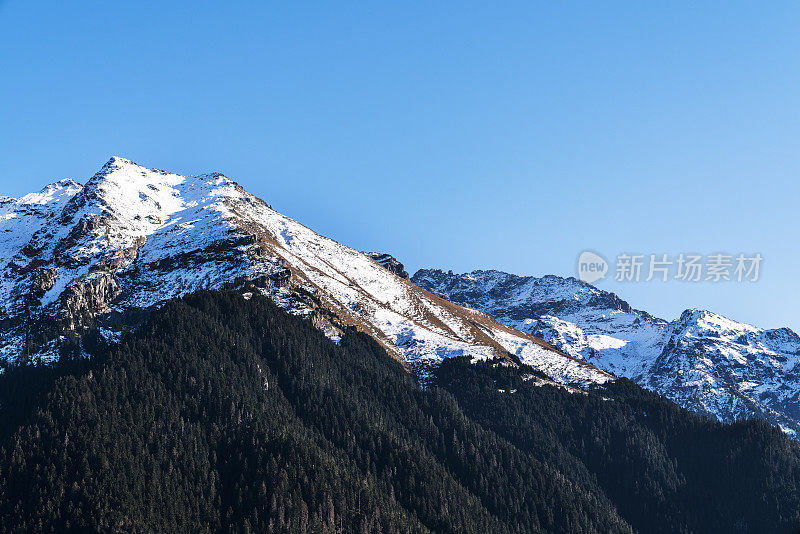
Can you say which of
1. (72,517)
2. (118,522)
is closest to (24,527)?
(72,517)

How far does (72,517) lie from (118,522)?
12913 millimetres

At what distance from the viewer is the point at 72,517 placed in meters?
200

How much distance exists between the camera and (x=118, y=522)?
198 meters

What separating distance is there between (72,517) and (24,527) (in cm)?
1171

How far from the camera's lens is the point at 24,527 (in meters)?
195

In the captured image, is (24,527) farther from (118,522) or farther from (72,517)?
(118,522)

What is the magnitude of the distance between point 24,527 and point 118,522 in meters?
23.9
